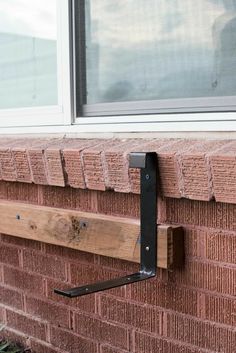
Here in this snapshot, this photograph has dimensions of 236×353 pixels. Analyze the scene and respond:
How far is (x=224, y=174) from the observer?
1.80m

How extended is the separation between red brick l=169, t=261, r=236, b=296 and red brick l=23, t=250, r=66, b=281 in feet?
2.27

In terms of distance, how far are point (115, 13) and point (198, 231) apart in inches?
40.0

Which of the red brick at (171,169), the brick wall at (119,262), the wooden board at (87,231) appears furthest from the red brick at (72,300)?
the red brick at (171,169)

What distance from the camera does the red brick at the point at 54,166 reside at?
7.65 ft

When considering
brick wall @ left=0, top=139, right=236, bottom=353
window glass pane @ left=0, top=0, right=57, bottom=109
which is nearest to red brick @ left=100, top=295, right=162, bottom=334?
brick wall @ left=0, top=139, right=236, bottom=353

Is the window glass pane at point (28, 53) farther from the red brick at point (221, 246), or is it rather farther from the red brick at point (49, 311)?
the red brick at point (221, 246)

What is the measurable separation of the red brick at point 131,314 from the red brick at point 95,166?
498mm

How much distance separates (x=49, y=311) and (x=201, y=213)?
1.07 meters

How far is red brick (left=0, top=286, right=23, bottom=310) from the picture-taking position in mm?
2830

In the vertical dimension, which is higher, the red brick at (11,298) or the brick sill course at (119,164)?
the brick sill course at (119,164)

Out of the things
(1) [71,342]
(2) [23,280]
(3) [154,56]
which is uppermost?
(3) [154,56]

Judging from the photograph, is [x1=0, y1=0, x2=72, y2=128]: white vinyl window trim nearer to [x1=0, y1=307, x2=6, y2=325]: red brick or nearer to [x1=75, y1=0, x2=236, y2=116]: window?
[x1=75, y1=0, x2=236, y2=116]: window

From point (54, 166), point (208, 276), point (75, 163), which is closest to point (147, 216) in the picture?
point (208, 276)

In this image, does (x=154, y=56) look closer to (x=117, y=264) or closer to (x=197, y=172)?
(x=197, y=172)
